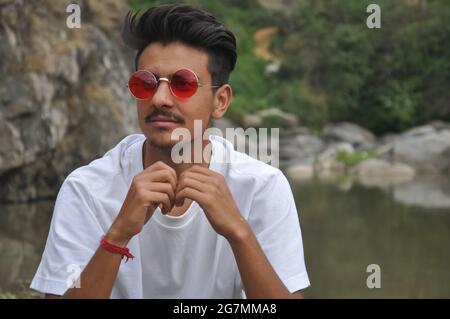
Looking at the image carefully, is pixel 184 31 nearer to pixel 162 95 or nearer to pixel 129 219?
pixel 162 95

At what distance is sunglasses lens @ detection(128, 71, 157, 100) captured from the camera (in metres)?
2.29

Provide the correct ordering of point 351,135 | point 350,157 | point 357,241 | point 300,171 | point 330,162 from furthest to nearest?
point 351,135
point 330,162
point 350,157
point 300,171
point 357,241

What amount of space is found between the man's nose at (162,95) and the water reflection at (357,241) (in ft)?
12.0

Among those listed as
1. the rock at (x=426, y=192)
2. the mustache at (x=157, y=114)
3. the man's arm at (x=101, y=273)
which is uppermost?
the mustache at (x=157, y=114)

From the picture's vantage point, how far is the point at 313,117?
2355 centimetres

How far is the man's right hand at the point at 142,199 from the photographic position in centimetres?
212

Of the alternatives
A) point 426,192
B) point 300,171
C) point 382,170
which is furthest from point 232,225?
point 382,170

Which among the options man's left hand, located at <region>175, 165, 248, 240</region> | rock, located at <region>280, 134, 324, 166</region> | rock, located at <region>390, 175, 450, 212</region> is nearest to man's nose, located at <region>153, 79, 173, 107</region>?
man's left hand, located at <region>175, 165, 248, 240</region>

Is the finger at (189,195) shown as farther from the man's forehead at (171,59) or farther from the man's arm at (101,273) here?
the man's forehead at (171,59)

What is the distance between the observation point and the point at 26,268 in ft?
23.1

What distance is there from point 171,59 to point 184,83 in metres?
0.09

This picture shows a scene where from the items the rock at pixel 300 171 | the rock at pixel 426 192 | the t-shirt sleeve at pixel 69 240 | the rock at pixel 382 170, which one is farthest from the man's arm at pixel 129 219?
the rock at pixel 382 170

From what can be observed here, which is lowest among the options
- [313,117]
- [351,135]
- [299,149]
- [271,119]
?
[299,149]

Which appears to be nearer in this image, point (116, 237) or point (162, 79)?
point (116, 237)
